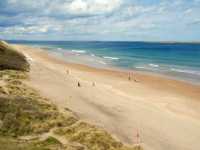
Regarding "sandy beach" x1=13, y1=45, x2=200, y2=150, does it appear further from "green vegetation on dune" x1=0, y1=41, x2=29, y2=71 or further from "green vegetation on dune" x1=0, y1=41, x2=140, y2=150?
"green vegetation on dune" x1=0, y1=41, x2=29, y2=71

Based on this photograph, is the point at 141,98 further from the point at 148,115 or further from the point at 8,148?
the point at 8,148

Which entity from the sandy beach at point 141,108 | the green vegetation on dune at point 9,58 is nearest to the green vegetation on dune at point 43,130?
the sandy beach at point 141,108

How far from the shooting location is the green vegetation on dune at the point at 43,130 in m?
15.8

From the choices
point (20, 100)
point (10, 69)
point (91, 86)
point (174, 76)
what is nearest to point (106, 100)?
point (91, 86)

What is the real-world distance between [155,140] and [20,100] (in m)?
9.08

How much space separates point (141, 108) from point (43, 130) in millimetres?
11066

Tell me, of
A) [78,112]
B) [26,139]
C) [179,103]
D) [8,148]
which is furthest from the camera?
[179,103]

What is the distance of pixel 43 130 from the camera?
17750 millimetres

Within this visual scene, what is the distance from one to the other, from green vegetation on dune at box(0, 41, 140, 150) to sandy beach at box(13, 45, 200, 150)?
1.80 metres

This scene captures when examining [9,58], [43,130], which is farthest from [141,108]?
[9,58]

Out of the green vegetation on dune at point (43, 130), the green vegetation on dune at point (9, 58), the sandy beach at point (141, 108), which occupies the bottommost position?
the sandy beach at point (141, 108)

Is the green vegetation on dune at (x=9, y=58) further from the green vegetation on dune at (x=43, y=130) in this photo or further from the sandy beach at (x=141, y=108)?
the green vegetation on dune at (x=43, y=130)

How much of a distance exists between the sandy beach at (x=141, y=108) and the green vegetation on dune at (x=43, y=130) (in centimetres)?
180

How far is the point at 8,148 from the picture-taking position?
13594 mm
